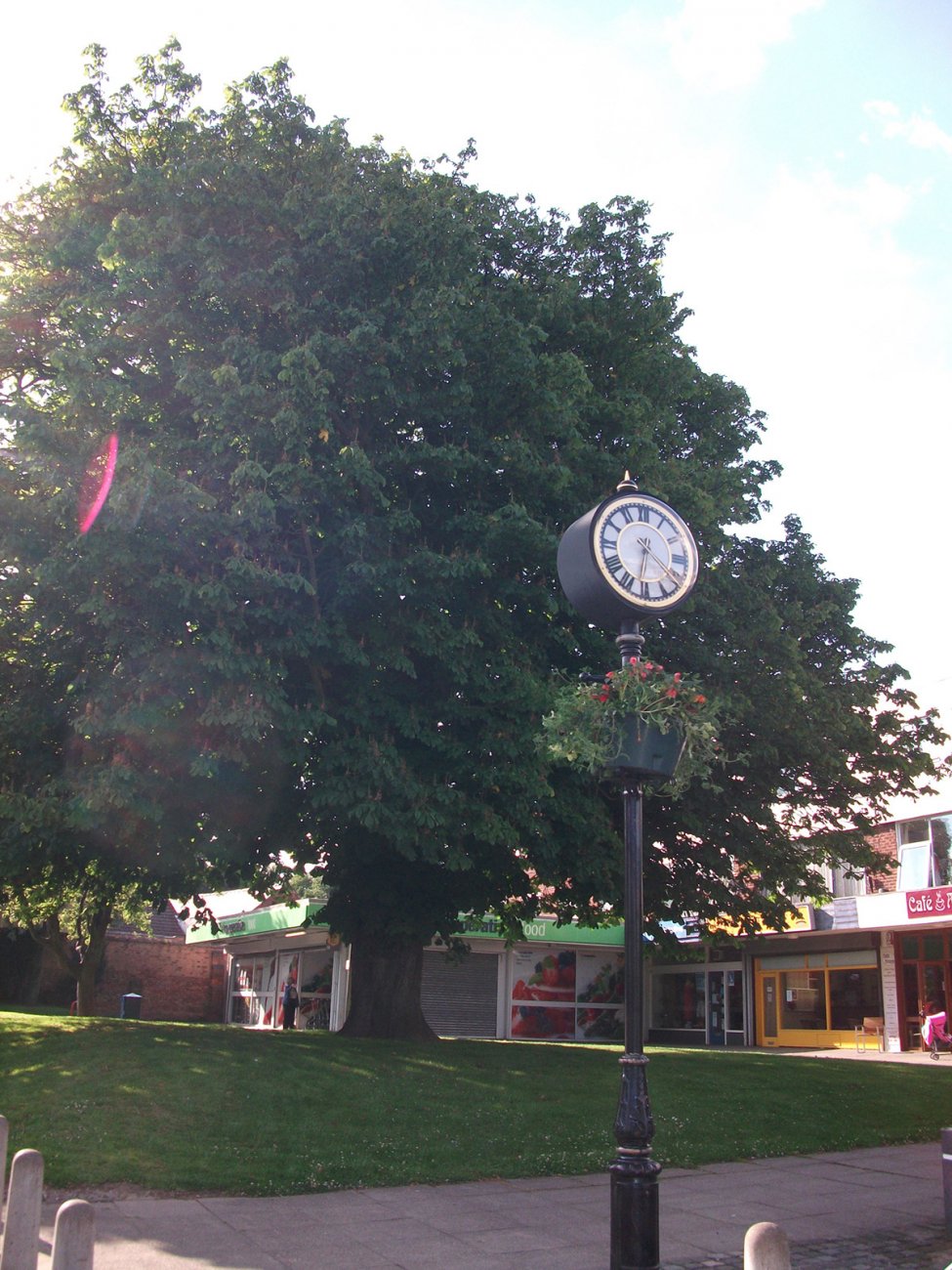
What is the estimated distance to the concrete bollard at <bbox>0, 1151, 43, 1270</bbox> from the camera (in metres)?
5.81

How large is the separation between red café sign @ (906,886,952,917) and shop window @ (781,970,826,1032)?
5.38 m

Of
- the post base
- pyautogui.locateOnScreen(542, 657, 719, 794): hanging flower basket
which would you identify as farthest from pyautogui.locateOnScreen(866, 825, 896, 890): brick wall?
the post base

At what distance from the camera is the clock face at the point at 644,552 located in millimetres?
6598

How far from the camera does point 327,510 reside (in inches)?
577

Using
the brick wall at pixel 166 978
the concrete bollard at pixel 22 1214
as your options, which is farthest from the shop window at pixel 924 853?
the brick wall at pixel 166 978

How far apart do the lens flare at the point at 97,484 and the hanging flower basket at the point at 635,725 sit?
8.57 meters

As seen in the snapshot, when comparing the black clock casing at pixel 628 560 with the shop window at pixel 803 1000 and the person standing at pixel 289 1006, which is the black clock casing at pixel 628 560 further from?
the shop window at pixel 803 1000

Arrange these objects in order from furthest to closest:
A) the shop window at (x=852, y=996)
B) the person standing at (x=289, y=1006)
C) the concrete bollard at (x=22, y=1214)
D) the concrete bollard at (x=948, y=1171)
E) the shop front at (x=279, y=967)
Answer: the shop front at (x=279, y=967) → the person standing at (x=289, y=1006) → the shop window at (x=852, y=996) → the concrete bollard at (x=948, y=1171) → the concrete bollard at (x=22, y=1214)

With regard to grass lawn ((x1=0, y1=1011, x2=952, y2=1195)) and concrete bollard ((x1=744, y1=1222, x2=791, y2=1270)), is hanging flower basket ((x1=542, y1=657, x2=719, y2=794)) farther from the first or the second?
grass lawn ((x1=0, y1=1011, x2=952, y2=1195))

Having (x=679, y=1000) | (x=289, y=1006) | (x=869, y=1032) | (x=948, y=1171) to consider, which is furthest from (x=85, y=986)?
(x=948, y=1171)

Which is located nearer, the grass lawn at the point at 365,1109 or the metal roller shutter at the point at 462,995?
the grass lawn at the point at 365,1109

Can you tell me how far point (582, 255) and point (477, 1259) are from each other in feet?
48.9

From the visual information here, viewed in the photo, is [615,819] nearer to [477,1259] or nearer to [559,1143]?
[559,1143]

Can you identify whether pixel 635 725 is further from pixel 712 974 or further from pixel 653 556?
pixel 712 974
